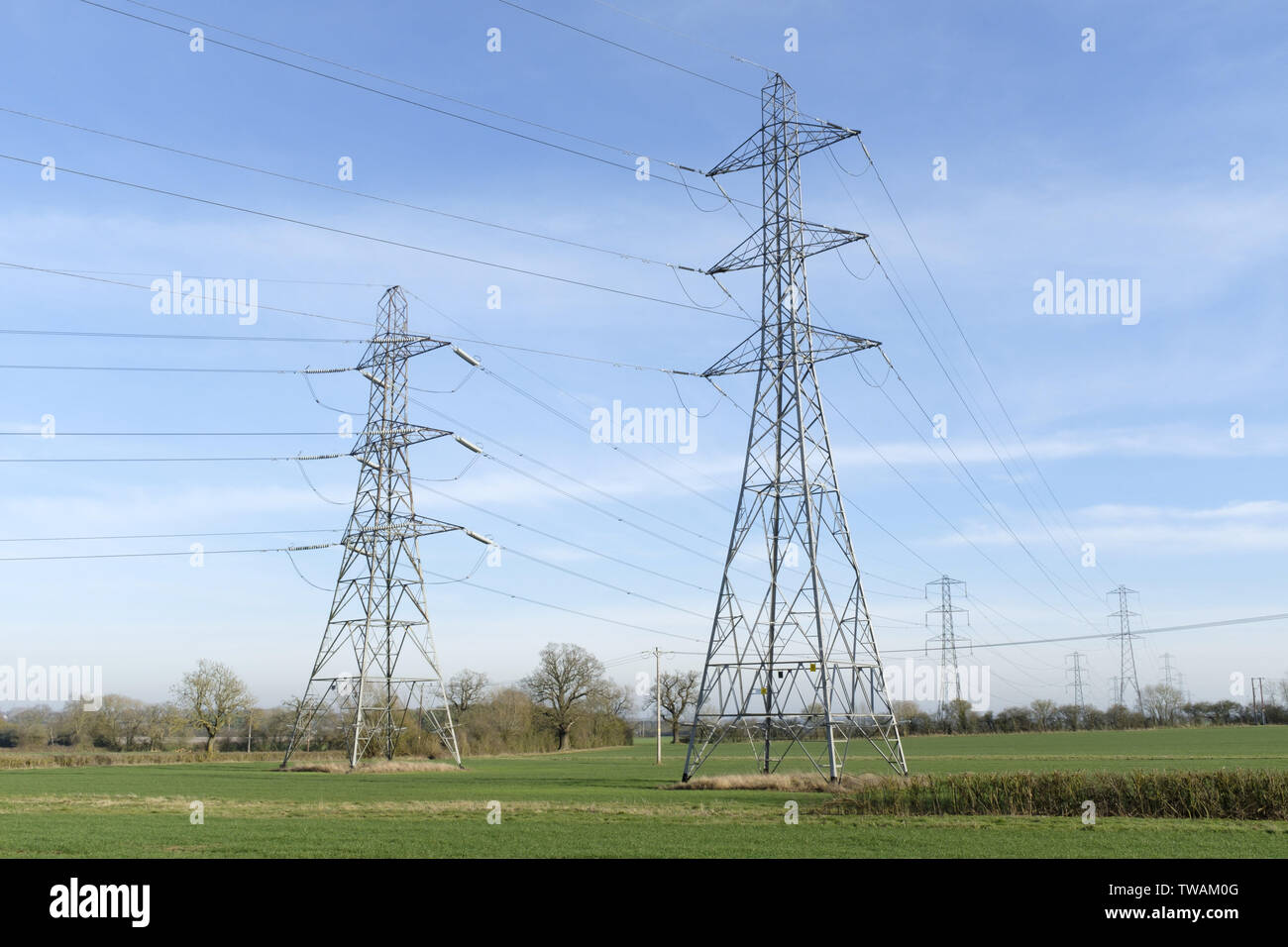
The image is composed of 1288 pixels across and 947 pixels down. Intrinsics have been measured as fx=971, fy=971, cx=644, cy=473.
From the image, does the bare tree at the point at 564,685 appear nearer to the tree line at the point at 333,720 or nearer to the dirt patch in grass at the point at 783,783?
the tree line at the point at 333,720

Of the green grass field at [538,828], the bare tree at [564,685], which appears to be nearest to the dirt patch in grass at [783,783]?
the green grass field at [538,828]

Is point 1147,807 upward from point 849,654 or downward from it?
downward

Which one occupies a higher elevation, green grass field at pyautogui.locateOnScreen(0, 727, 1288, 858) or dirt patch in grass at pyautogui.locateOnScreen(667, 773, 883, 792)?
green grass field at pyautogui.locateOnScreen(0, 727, 1288, 858)

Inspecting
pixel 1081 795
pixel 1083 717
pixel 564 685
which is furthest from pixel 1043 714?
pixel 1081 795

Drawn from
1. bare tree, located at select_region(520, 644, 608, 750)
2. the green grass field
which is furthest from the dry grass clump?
bare tree, located at select_region(520, 644, 608, 750)

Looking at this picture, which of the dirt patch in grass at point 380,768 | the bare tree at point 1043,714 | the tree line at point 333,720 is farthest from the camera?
the bare tree at point 1043,714

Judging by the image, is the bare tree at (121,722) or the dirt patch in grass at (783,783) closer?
the dirt patch in grass at (783,783)

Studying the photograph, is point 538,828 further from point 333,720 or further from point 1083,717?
point 1083,717

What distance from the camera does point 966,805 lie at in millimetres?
Answer: 27266

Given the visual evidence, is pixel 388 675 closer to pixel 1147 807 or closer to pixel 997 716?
pixel 1147 807

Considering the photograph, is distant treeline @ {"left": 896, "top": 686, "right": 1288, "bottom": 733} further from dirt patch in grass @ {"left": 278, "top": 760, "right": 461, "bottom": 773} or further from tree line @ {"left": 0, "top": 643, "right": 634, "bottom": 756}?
dirt patch in grass @ {"left": 278, "top": 760, "right": 461, "bottom": 773}

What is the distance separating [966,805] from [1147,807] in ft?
15.2
